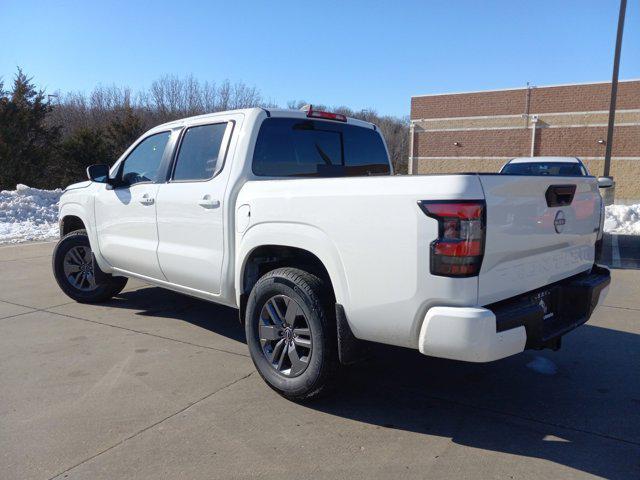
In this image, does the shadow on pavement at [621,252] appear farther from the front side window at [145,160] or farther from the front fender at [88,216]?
the front fender at [88,216]

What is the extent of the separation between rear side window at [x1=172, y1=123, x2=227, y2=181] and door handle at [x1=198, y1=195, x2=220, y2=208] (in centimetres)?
21

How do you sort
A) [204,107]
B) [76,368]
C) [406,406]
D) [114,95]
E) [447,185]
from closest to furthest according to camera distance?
[447,185] → [406,406] → [76,368] → [204,107] → [114,95]

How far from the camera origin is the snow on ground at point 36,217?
41.9ft

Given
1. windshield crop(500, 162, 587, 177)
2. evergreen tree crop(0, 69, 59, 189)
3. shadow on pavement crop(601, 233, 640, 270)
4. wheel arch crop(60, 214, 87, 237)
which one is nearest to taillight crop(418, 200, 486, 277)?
wheel arch crop(60, 214, 87, 237)

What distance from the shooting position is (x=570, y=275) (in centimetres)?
365

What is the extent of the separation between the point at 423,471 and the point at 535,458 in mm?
653

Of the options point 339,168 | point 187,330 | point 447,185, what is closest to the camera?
point 447,185

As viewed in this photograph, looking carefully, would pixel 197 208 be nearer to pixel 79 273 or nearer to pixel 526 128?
pixel 79 273

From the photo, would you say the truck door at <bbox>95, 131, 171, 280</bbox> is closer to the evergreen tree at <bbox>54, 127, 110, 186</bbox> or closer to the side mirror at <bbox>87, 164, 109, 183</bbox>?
the side mirror at <bbox>87, 164, 109, 183</bbox>

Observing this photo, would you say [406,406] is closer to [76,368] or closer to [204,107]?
[76,368]

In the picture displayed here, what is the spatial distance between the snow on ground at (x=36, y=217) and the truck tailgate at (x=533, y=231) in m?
11.1

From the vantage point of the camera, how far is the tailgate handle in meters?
3.20

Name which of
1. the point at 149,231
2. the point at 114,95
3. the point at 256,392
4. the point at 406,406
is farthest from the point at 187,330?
the point at 114,95

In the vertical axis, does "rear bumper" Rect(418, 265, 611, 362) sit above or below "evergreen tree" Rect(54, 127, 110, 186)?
below
